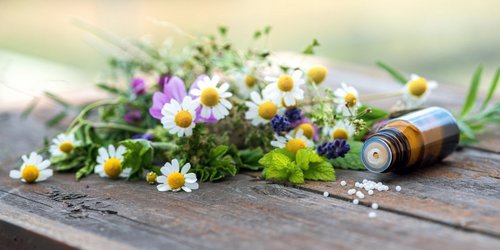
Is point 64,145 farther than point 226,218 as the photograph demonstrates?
Yes

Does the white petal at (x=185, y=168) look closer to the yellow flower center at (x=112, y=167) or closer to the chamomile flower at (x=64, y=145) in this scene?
the yellow flower center at (x=112, y=167)

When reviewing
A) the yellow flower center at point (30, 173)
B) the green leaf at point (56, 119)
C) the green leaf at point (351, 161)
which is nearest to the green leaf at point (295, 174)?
the green leaf at point (351, 161)

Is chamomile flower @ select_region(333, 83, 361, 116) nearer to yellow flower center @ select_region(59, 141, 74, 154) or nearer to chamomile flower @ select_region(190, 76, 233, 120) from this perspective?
chamomile flower @ select_region(190, 76, 233, 120)

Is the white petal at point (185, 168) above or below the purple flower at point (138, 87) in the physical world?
below

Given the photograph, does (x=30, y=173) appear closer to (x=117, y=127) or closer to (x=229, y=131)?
(x=117, y=127)

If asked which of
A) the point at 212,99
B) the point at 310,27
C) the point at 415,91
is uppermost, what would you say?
the point at 310,27

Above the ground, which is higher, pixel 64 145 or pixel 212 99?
pixel 212 99

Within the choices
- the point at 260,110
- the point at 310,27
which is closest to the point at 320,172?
the point at 260,110

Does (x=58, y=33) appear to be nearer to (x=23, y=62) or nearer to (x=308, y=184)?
(x=23, y=62)

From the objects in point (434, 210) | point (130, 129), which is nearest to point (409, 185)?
point (434, 210)
